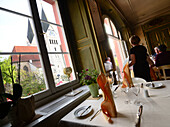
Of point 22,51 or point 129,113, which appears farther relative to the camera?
point 22,51

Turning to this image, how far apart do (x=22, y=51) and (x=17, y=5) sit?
2.24ft

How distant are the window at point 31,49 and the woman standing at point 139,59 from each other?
1.20 metres

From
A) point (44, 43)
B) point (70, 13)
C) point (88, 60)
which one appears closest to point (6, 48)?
point (44, 43)

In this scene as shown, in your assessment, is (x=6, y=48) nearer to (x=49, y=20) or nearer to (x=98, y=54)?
(x=49, y=20)

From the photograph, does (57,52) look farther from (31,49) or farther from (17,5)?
(17,5)

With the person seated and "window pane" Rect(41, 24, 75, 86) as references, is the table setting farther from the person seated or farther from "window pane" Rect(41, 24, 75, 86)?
the person seated

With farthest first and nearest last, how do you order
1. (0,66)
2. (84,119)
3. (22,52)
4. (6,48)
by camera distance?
1. (22,52)
2. (6,48)
3. (0,66)
4. (84,119)

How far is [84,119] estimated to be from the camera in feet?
2.55

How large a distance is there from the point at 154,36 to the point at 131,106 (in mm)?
7234

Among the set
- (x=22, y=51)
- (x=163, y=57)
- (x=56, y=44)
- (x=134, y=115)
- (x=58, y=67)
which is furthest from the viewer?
(x=163, y=57)

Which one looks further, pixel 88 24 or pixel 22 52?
pixel 88 24

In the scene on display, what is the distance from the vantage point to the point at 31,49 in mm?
1525

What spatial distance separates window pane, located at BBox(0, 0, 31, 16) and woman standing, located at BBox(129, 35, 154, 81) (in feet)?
6.09

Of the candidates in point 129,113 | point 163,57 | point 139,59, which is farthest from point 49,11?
point 163,57
